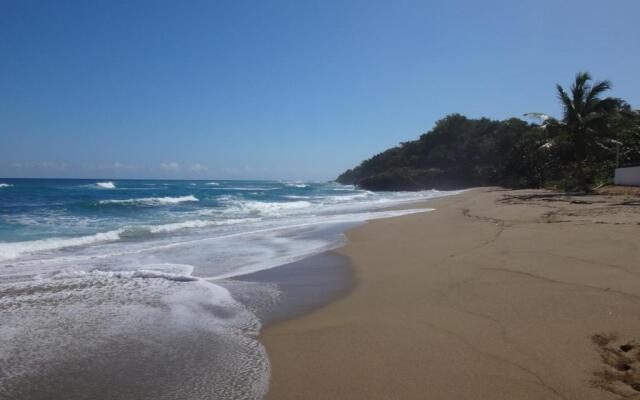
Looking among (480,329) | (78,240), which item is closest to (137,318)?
(480,329)

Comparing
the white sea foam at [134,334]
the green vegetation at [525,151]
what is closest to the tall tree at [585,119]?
the green vegetation at [525,151]

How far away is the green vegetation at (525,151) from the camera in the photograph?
20656 mm

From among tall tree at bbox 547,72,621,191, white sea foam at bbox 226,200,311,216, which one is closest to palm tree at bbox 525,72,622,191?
tall tree at bbox 547,72,621,191

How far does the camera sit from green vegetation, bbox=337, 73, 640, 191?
2066cm

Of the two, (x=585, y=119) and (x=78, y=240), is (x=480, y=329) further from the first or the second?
(x=585, y=119)

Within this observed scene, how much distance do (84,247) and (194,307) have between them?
6900 mm

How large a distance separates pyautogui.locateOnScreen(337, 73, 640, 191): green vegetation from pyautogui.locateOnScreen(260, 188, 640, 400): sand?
1540 cm

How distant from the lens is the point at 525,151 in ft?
123

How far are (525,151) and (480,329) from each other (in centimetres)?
3834

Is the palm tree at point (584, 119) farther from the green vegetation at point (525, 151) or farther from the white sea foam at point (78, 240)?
the white sea foam at point (78, 240)

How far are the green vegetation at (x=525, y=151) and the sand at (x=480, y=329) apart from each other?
1540cm

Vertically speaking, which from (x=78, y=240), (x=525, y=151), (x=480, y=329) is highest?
(x=525, y=151)

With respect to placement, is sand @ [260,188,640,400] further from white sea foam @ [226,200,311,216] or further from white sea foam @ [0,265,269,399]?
white sea foam @ [226,200,311,216]

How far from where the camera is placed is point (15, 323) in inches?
178
